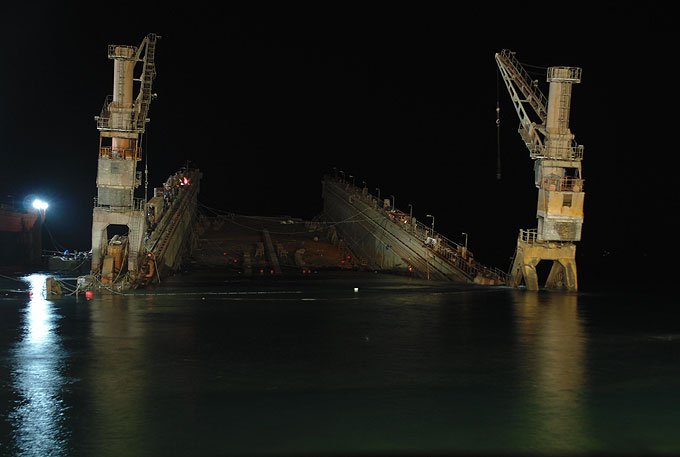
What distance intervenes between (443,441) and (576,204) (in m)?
32.8

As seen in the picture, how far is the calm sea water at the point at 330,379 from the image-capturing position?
15836 mm

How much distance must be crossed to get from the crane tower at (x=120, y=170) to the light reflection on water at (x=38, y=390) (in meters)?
13.1

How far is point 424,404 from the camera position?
61.2ft

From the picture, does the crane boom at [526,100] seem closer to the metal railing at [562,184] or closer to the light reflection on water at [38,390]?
the metal railing at [562,184]

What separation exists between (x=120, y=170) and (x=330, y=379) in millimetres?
27084

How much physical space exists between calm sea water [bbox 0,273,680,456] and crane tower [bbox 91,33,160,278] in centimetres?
675

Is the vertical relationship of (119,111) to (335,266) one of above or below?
above

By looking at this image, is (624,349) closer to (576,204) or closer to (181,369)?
(181,369)

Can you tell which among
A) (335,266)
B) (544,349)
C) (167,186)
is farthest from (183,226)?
(544,349)

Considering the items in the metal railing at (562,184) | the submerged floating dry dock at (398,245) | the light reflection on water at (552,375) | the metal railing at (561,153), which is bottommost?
the light reflection on water at (552,375)

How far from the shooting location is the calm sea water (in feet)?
52.0

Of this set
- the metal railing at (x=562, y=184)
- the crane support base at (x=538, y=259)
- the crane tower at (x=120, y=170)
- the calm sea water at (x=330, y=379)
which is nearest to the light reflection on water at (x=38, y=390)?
the calm sea water at (x=330, y=379)

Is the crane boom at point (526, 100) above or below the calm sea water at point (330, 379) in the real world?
above

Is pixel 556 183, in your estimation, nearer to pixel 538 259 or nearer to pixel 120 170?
pixel 538 259
